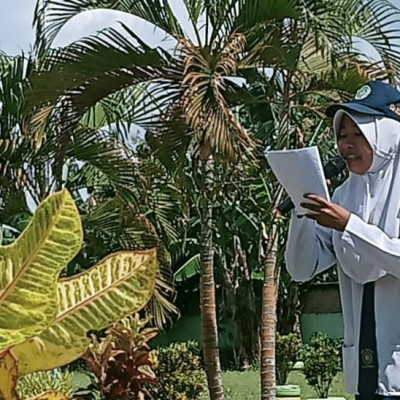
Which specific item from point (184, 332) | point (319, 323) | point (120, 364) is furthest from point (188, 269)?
point (120, 364)

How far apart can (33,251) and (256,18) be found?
236 inches

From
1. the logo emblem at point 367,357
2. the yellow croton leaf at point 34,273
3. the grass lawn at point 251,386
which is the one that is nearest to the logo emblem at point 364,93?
the logo emblem at point 367,357

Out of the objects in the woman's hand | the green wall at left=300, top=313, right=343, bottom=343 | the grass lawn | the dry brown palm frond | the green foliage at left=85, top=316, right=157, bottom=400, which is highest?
the dry brown palm frond

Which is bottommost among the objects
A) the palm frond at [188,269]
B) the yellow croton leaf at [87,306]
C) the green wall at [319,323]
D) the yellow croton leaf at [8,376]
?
the green wall at [319,323]

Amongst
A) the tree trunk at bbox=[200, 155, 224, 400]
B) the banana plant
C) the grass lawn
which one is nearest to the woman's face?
the banana plant

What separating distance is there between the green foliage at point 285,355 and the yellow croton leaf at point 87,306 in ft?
37.4

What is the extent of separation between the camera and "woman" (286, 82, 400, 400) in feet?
6.89

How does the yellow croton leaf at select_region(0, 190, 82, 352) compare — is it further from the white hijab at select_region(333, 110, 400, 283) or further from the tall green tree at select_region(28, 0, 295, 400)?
the tall green tree at select_region(28, 0, 295, 400)

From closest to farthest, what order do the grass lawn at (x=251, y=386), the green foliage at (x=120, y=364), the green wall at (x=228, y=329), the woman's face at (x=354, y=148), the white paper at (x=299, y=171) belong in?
the white paper at (x=299, y=171) → the woman's face at (x=354, y=148) → the green foliage at (x=120, y=364) → the grass lawn at (x=251, y=386) → the green wall at (x=228, y=329)

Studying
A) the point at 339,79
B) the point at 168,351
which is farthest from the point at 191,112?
the point at 168,351

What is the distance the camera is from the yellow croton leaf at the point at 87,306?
0.78m

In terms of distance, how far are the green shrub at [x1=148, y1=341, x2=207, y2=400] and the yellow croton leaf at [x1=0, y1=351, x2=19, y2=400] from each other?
385 inches

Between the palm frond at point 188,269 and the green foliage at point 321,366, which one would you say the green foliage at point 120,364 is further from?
the palm frond at point 188,269

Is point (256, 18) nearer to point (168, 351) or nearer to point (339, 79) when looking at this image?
point (339, 79)
